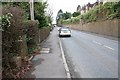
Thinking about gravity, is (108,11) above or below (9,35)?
→ above

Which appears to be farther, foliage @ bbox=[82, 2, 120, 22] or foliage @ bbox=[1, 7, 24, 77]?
foliage @ bbox=[82, 2, 120, 22]

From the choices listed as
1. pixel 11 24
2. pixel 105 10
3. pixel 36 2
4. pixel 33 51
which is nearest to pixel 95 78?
pixel 11 24

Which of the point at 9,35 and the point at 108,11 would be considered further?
the point at 108,11

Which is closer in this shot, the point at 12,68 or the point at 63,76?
the point at 12,68

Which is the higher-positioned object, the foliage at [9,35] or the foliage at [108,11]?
the foliage at [108,11]

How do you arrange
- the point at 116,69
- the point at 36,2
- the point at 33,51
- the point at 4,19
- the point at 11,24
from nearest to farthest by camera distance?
the point at 4,19 < the point at 11,24 < the point at 116,69 < the point at 33,51 < the point at 36,2

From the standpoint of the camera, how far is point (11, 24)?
8875 millimetres

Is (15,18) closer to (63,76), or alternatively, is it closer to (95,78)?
(63,76)

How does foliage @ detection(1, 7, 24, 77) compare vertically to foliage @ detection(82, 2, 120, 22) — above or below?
below

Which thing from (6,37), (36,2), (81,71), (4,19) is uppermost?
(36,2)

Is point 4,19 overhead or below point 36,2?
below

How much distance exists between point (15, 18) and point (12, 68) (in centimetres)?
169

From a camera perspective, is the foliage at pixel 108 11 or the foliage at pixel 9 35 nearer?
the foliage at pixel 9 35

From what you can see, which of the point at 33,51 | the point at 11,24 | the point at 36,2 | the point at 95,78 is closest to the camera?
the point at 11,24
